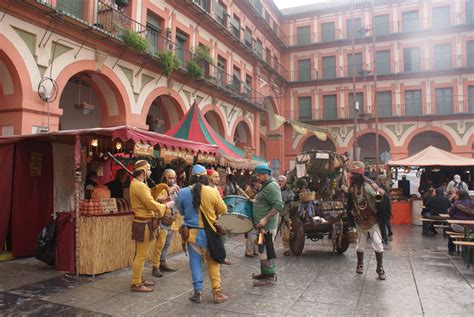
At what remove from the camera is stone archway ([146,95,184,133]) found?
54.0 ft

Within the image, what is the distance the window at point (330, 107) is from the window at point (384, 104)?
11.4 feet

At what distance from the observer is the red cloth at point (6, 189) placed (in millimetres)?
7355

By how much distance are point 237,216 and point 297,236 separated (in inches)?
101

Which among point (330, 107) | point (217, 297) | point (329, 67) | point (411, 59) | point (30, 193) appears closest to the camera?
point (217, 297)

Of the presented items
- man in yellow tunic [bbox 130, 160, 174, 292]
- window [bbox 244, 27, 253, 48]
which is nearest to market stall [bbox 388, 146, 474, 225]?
man in yellow tunic [bbox 130, 160, 174, 292]

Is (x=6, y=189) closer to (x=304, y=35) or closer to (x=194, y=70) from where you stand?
(x=194, y=70)

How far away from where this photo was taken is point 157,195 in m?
6.37

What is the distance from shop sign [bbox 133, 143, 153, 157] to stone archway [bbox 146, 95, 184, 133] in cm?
946

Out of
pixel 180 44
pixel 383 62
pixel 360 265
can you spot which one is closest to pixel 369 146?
pixel 383 62

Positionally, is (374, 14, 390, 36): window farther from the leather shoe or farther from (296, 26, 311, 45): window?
the leather shoe

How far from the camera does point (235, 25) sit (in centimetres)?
2283

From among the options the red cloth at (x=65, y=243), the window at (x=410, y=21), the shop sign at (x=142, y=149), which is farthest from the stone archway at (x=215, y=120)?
the window at (x=410, y=21)

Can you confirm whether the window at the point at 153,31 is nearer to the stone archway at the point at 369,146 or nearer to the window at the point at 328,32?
the window at the point at 328,32

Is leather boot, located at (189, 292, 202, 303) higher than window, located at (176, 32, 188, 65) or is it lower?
lower
